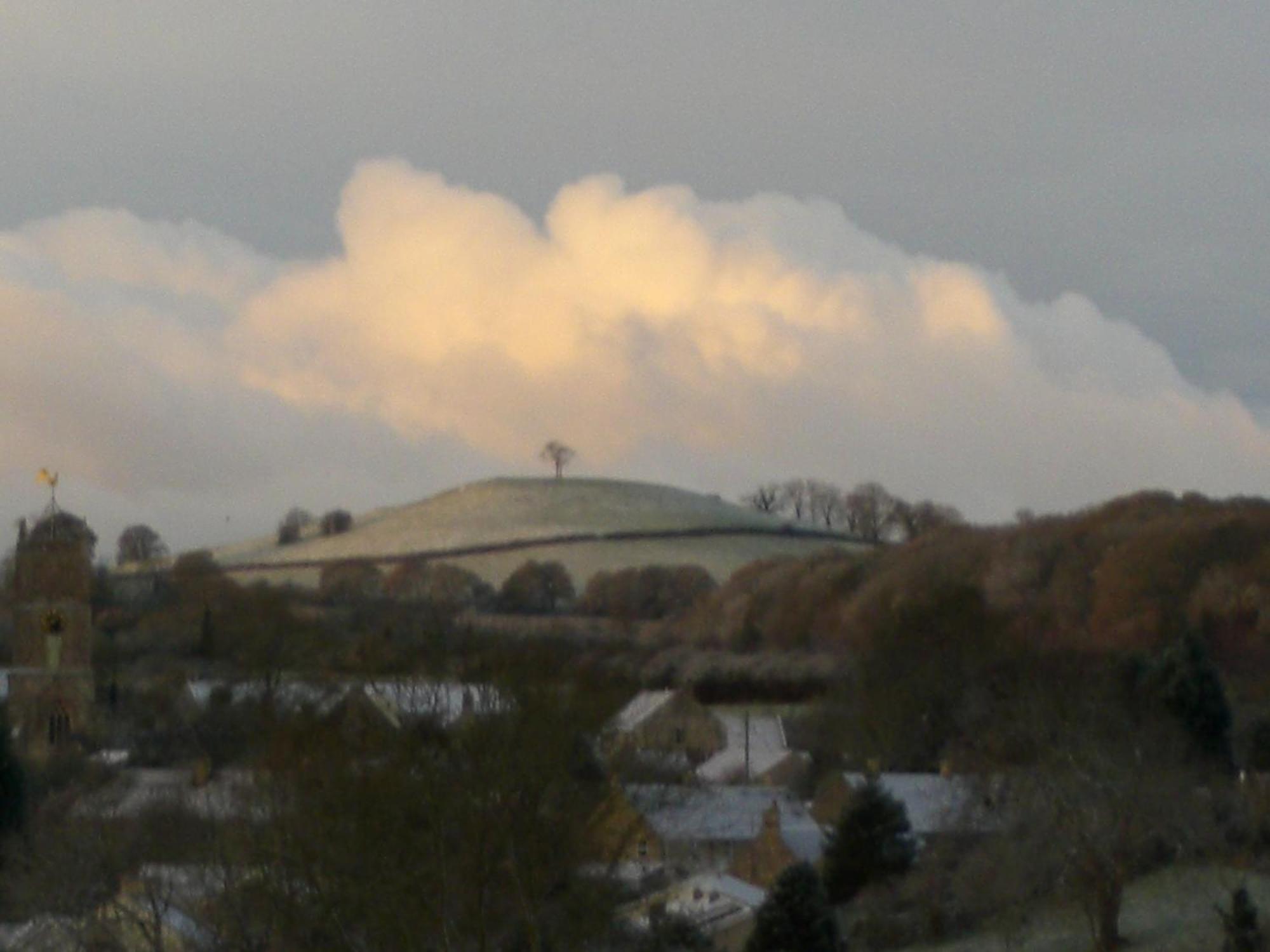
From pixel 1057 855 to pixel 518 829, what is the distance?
1439 centimetres

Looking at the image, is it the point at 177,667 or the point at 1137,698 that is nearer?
the point at 1137,698

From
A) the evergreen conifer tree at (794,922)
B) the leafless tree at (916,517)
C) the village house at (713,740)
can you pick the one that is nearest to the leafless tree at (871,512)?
the leafless tree at (916,517)

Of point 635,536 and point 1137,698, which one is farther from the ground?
point 635,536

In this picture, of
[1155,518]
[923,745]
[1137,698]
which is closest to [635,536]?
[1155,518]

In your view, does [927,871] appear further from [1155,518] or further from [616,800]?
[1155,518]

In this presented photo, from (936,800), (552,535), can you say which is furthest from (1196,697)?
(552,535)

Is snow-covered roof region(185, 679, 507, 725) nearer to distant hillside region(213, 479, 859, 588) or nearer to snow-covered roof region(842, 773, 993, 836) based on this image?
snow-covered roof region(842, 773, 993, 836)

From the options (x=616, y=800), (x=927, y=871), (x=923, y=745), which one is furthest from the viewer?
(x=923, y=745)

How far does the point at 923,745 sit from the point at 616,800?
32815 mm

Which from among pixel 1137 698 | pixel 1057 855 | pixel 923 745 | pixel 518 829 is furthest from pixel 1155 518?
pixel 518 829

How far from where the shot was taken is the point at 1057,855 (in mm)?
45062

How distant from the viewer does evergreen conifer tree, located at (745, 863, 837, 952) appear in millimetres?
43031

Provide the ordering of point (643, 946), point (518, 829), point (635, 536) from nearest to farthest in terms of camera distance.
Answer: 1. point (518, 829)
2. point (643, 946)
3. point (635, 536)

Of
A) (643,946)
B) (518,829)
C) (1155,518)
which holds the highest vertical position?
(1155,518)
